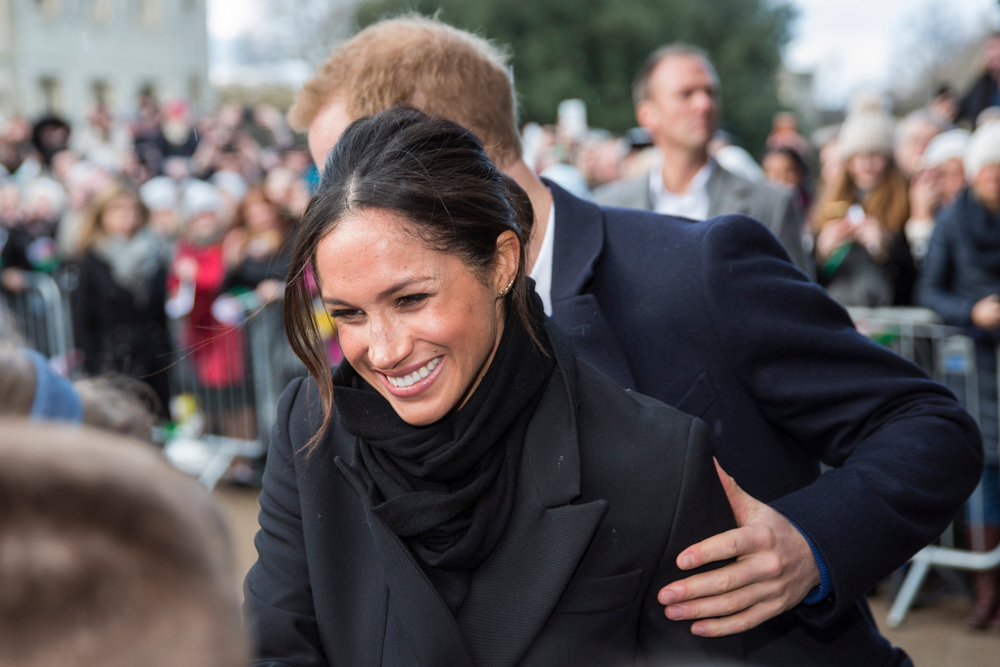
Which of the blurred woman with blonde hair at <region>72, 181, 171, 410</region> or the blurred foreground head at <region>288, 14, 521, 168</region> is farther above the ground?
the blurred foreground head at <region>288, 14, 521, 168</region>

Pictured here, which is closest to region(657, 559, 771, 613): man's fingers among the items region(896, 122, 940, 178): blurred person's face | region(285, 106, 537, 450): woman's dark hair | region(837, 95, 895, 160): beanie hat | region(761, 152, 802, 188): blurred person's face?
region(285, 106, 537, 450): woman's dark hair

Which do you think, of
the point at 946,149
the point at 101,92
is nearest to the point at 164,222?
the point at 946,149

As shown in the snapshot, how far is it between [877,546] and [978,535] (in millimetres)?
3207

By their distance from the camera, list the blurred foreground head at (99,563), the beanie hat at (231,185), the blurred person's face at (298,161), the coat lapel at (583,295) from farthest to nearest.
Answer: the blurred person's face at (298,161) < the beanie hat at (231,185) < the coat lapel at (583,295) < the blurred foreground head at (99,563)

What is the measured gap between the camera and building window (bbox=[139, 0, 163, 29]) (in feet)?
130

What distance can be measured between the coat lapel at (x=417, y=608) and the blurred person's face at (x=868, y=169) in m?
4.66

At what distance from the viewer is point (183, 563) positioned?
830mm

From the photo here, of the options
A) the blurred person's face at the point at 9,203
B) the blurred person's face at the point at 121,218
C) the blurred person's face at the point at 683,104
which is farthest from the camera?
the blurred person's face at the point at 9,203

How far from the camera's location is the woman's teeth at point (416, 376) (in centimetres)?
197

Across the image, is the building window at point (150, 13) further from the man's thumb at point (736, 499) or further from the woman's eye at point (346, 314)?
the man's thumb at point (736, 499)

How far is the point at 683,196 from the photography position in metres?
5.46

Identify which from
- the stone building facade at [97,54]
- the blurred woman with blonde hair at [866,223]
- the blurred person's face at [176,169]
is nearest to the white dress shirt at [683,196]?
the blurred woman with blonde hair at [866,223]

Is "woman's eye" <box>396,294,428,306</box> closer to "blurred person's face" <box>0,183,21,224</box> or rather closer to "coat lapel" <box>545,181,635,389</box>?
"coat lapel" <box>545,181,635,389</box>

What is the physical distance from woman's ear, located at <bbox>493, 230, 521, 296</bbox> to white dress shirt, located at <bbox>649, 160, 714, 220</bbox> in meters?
3.25
